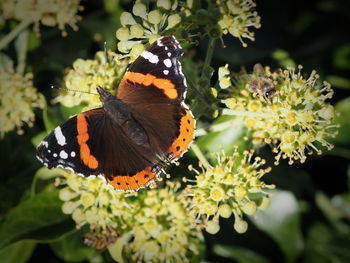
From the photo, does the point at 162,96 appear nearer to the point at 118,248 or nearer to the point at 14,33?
the point at 118,248

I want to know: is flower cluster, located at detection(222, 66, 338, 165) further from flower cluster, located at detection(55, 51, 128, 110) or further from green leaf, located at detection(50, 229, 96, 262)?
green leaf, located at detection(50, 229, 96, 262)

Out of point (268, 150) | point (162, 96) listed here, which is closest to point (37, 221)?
point (162, 96)

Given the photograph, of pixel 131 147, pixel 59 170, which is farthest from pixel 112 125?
pixel 59 170

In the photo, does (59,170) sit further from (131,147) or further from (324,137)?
(324,137)

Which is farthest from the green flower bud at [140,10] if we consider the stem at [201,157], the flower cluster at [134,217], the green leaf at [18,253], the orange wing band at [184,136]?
the green leaf at [18,253]

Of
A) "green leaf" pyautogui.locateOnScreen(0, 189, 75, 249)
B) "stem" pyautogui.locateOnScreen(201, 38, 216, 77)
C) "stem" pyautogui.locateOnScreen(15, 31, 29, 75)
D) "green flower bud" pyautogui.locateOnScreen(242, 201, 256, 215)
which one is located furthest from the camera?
"stem" pyautogui.locateOnScreen(15, 31, 29, 75)

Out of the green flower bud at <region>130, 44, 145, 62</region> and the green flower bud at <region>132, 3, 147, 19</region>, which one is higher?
the green flower bud at <region>132, 3, 147, 19</region>

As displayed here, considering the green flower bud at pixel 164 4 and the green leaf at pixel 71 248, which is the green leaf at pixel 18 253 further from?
the green flower bud at pixel 164 4

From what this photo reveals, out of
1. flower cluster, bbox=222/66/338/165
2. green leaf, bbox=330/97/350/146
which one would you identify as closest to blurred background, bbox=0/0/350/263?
green leaf, bbox=330/97/350/146
